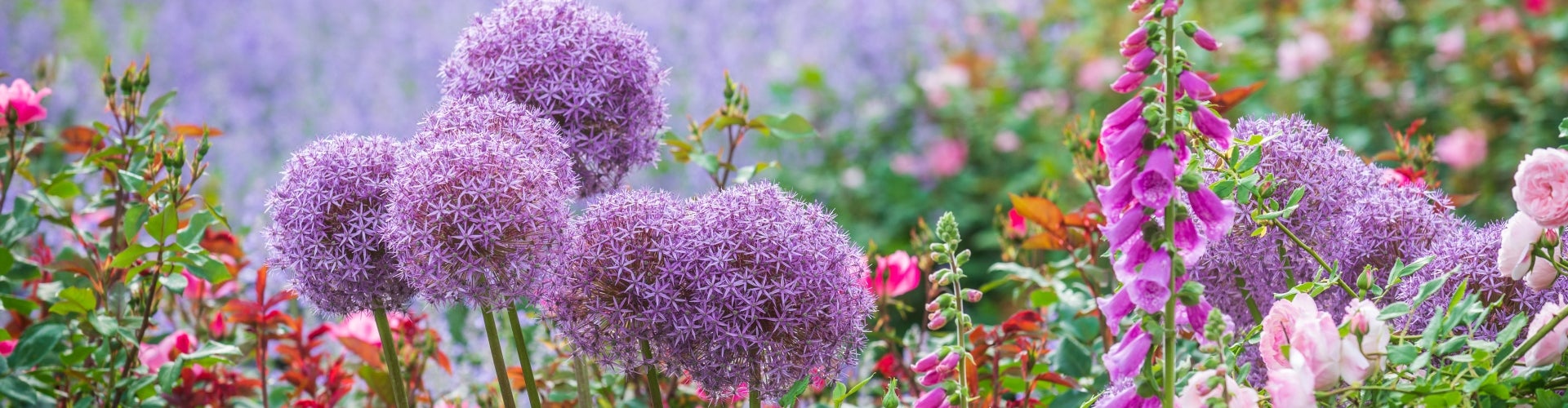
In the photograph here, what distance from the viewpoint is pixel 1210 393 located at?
36.7 inches

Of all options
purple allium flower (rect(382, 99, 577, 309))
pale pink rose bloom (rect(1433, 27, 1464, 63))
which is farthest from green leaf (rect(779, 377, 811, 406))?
pale pink rose bloom (rect(1433, 27, 1464, 63))

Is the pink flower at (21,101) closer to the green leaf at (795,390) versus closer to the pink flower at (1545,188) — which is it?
the green leaf at (795,390)

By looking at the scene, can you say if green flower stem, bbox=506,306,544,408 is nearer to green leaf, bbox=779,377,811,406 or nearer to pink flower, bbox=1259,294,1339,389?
green leaf, bbox=779,377,811,406

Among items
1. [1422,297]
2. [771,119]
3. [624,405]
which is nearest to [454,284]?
[624,405]

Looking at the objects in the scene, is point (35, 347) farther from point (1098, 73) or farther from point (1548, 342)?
point (1098, 73)

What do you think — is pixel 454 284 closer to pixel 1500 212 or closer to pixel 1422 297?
pixel 1422 297

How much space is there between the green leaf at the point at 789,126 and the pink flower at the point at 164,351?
2.62 ft

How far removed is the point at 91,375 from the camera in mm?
1514

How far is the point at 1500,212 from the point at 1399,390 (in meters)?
3.17

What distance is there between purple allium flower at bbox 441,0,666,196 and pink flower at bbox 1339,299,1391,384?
2.28ft

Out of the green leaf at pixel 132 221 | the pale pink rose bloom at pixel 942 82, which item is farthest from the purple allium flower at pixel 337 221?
the pale pink rose bloom at pixel 942 82

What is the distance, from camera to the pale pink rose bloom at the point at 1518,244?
98 cm

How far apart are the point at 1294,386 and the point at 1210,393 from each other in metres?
0.07

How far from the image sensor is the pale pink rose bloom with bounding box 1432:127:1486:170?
3693 mm
